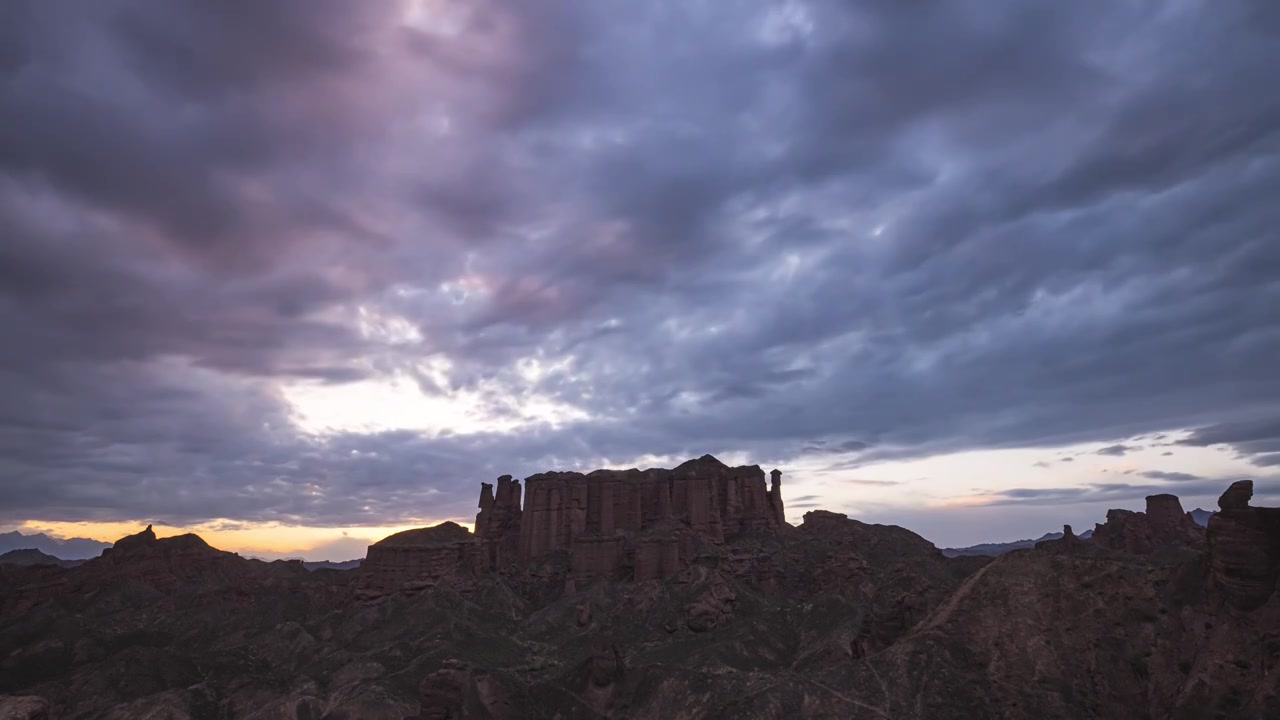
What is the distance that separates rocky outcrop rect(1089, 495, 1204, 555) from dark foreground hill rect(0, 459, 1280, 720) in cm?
65

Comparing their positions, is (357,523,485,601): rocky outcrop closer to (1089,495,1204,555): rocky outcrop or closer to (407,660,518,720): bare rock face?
(407,660,518,720): bare rock face

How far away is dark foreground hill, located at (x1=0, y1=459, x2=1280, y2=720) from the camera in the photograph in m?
59.8

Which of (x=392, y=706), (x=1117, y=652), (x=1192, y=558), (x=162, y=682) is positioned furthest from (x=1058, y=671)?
(x=162, y=682)

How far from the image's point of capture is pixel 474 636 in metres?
133

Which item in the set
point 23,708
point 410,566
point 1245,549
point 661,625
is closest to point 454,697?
point 661,625

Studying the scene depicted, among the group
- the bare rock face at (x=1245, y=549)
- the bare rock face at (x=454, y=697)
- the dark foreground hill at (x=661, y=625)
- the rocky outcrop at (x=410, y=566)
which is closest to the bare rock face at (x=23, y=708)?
the dark foreground hill at (x=661, y=625)

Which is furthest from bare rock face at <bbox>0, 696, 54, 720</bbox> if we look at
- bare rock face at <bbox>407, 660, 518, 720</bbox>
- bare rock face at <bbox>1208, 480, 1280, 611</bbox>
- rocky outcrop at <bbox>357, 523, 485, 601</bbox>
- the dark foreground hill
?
bare rock face at <bbox>1208, 480, 1280, 611</bbox>

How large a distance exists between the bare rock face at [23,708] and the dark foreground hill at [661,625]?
100 cm

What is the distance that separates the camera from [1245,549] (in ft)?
176

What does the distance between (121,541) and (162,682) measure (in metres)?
85.3

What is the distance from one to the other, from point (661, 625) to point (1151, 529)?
432 feet

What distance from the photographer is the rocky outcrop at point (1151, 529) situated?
16250 centimetres

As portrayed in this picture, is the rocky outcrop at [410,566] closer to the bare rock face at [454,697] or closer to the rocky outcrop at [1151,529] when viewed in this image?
the bare rock face at [454,697]

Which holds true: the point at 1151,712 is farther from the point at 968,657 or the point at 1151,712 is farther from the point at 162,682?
the point at 162,682
